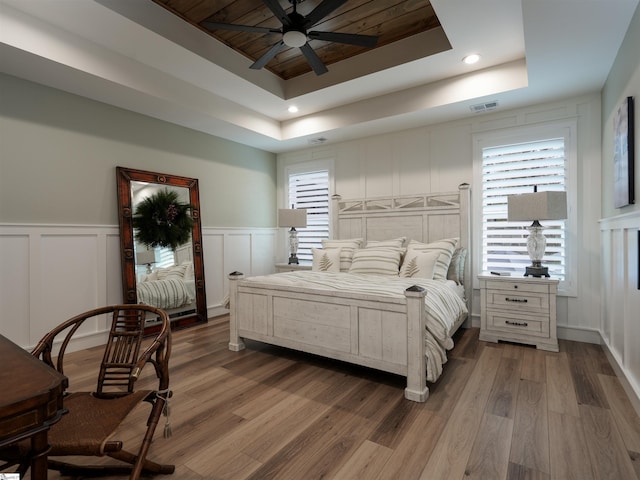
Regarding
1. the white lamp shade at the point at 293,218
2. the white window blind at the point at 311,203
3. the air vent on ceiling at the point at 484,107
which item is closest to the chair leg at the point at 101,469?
the white lamp shade at the point at 293,218

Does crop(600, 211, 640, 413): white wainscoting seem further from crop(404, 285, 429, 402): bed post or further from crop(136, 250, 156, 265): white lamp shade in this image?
crop(136, 250, 156, 265): white lamp shade

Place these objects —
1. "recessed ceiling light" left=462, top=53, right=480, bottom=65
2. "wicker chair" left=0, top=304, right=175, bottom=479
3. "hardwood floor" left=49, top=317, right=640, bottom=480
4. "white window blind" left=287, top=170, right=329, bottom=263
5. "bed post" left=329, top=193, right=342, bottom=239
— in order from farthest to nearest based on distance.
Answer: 1. "white window blind" left=287, top=170, right=329, bottom=263
2. "bed post" left=329, top=193, right=342, bottom=239
3. "recessed ceiling light" left=462, top=53, right=480, bottom=65
4. "hardwood floor" left=49, top=317, right=640, bottom=480
5. "wicker chair" left=0, top=304, right=175, bottom=479

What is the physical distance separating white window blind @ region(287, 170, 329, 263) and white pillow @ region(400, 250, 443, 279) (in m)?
1.90

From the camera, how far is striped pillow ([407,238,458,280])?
11.7ft

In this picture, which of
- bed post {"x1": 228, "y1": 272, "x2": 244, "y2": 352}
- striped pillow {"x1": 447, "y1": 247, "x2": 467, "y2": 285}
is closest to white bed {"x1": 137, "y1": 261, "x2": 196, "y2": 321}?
bed post {"x1": 228, "y1": 272, "x2": 244, "y2": 352}

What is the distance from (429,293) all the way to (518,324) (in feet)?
4.44

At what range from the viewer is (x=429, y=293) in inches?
106

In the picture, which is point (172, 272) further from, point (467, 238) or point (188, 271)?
point (467, 238)

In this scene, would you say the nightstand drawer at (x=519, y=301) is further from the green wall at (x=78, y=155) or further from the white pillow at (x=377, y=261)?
the green wall at (x=78, y=155)

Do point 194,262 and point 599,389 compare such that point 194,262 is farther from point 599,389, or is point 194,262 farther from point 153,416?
point 599,389

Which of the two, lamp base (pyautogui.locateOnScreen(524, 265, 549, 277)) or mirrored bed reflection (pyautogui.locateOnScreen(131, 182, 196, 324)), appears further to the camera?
mirrored bed reflection (pyautogui.locateOnScreen(131, 182, 196, 324))

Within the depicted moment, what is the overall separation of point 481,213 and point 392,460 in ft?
10.4

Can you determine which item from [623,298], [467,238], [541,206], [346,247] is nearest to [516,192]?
[541,206]

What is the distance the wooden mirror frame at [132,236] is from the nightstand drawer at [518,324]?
3524 millimetres
